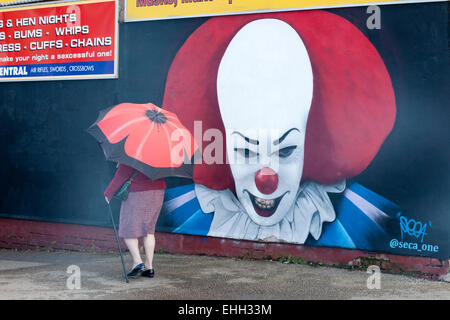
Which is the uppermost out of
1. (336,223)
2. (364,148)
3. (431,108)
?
(431,108)

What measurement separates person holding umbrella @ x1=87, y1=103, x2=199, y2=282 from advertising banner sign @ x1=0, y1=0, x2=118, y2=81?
2965 millimetres

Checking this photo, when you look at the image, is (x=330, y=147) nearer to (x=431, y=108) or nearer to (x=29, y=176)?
(x=431, y=108)

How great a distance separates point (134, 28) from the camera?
9.42 m

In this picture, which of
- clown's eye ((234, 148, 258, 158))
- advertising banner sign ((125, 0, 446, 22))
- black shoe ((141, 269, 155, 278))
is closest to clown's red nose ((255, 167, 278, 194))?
clown's eye ((234, 148, 258, 158))

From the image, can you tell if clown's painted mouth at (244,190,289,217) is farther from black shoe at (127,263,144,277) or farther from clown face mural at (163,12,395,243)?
black shoe at (127,263,144,277)

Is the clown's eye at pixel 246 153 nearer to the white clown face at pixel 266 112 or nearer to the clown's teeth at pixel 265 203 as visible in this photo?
the white clown face at pixel 266 112

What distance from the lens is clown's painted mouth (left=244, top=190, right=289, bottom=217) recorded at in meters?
8.40

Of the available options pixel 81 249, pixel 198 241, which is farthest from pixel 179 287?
pixel 81 249

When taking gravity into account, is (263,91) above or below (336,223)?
above

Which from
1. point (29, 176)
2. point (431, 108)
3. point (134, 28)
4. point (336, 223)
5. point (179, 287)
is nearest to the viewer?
point (179, 287)

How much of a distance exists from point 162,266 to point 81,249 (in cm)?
226

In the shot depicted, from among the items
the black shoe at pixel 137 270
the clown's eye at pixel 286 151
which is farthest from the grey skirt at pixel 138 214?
the clown's eye at pixel 286 151
